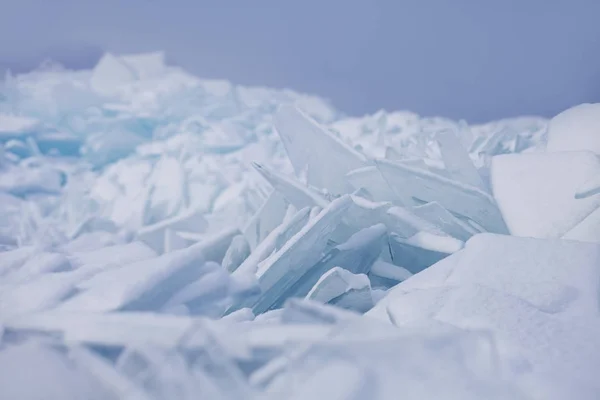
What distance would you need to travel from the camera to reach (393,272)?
4.58 ft

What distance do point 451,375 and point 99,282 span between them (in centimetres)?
66

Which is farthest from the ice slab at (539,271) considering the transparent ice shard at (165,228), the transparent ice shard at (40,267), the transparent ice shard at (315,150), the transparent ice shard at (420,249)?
the transparent ice shard at (165,228)

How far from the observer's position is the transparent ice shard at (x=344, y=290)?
1111 mm

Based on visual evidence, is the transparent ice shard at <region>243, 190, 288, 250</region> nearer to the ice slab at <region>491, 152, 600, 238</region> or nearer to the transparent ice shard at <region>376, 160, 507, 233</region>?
the transparent ice shard at <region>376, 160, 507, 233</region>

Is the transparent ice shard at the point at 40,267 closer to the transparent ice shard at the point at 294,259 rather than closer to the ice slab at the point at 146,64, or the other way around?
the transparent ice shard at the point at 294,259

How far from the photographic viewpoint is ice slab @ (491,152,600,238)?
4.52 feet

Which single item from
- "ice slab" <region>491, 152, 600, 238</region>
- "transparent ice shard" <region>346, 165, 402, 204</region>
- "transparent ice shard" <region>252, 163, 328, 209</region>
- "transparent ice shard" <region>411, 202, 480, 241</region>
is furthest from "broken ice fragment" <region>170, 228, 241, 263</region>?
"ice slab" <region>491, 152, 600, 238</region>

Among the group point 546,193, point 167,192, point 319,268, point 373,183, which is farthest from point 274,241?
point 167,192

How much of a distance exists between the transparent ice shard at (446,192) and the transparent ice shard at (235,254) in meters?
0.54

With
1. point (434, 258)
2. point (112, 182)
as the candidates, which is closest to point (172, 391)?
point (434, 258)

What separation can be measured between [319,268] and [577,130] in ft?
3.62

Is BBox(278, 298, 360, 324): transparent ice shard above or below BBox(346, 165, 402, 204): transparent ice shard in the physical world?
above

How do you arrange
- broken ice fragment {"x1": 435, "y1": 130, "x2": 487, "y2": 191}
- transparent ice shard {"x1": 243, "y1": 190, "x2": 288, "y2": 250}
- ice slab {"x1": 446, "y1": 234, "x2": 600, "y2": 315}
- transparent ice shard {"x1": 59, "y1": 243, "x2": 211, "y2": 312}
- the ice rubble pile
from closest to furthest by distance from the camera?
the ice rubble pile → transparent ice shard {"x1": 59, "y1": 243, "x2": 211, "y2": 312} → ice slab {"x1": 446, "y1": 234, "x2": 600, "y2": 315} → broken ice fragment {"x1": 435, "y1": 130, "x2": 487, "y2": 191} → transparent ice shard {"x1": 243, "y1": 190, "x2": 288, "y2": 250}

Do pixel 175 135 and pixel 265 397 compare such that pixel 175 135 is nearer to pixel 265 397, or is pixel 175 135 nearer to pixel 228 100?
pixel 228 100
